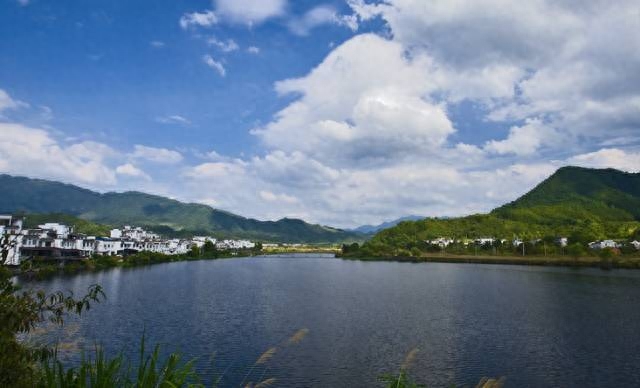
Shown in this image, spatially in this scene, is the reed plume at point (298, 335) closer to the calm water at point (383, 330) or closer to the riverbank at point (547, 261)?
the calm water at point (383, 330)

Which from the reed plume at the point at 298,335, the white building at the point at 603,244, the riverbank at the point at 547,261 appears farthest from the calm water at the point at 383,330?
the white building at the point at 603,244

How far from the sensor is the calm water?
34.4 metres

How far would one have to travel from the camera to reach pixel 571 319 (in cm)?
5550

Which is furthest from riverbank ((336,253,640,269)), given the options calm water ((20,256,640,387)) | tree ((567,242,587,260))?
calm water ((20,256,640,387))

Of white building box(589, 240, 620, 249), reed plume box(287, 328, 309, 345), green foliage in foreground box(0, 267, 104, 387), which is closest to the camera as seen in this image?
green foliage in foreground box(0, 267, 104, 387)

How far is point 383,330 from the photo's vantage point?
4809cm

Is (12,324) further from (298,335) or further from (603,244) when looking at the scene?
(603,244)

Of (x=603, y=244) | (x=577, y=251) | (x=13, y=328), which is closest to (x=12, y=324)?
(x=13, y=328)

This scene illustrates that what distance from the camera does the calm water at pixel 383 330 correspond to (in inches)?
1356

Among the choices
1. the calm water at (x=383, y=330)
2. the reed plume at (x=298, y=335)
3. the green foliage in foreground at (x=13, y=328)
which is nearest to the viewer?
the green foliage in foreground at (x=13, y=328)

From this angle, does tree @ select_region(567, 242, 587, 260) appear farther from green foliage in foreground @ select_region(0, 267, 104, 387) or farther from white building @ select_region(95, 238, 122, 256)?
green foliage in foreground @ select_region(0, 267, 104, 387)

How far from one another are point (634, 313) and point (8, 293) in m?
71.2

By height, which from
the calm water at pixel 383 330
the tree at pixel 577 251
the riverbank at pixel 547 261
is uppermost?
the tree at pixel 577 251

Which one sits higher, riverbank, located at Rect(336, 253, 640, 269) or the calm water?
riverbank, located at Rect(336, 253, 640, 269)
